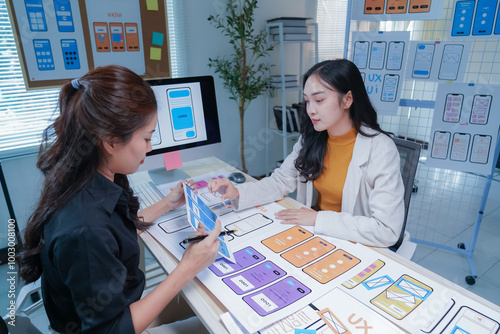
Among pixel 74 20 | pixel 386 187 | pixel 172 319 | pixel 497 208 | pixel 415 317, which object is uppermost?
pixel 74 20

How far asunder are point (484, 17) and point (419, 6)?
1.09 feet

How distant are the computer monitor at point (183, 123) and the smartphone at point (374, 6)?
1182 mm

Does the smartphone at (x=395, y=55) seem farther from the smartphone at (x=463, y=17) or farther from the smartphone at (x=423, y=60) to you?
the smartphone at (x=463, y=17)

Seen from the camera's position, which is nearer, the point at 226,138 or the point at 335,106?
the point at 335,106

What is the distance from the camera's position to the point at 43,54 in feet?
7.45

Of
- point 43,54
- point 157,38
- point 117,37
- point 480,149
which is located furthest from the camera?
point 157,38

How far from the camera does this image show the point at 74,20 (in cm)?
231

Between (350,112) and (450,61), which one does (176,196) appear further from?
(450,61)

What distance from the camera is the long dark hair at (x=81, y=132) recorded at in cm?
75

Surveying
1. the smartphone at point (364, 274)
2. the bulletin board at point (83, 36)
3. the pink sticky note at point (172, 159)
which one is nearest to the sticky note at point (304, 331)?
the smartphone at point (364, 274)

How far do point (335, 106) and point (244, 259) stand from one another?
2.28ft

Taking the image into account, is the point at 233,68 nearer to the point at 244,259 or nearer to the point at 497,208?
the point at 244,259

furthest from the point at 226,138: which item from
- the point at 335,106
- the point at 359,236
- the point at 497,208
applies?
the point at 497,208

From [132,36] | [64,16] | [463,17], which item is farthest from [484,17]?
[64,16]
